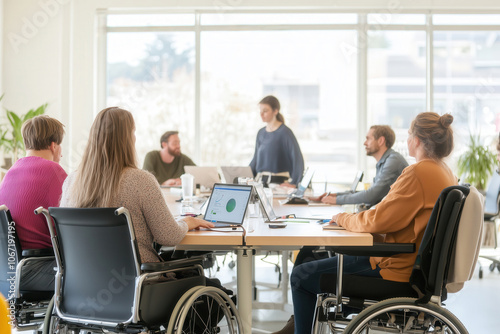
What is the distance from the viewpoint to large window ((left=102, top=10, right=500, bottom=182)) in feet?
24.9

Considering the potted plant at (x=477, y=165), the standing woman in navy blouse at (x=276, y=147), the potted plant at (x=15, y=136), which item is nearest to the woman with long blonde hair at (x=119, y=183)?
the standing woman in navy blouse at (x=276, y=147)

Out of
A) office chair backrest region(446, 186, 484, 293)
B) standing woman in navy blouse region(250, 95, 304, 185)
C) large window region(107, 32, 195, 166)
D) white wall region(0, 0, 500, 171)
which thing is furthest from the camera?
large window region(107, 32, 195, 166)

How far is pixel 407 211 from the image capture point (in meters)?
2.45

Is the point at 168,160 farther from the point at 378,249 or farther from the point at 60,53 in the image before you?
the point at 378,249

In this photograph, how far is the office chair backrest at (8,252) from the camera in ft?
8.50

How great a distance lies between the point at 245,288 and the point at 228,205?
1.32 ft

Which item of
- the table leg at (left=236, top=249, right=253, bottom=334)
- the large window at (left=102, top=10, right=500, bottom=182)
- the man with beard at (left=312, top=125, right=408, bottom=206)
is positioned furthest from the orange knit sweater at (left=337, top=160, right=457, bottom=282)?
the large window at (left=102, top=10, right=500, bottom=182)

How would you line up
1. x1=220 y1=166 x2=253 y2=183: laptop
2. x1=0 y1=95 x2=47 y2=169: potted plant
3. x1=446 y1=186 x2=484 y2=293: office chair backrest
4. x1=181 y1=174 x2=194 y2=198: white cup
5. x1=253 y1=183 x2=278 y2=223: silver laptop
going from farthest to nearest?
1. x1=0 y1=95 x2=47 y2=169: potted plant
2. x1=220 y1=166 x2=253 y2=183: laptop
3. x1=181 y1=174 x2=194 y2=198: white cup
4. x1=253 y1=183 x2=278 y2=223: silver laptop
5. x1=446 y1=186 x2=484 y2=293: office chair backrest

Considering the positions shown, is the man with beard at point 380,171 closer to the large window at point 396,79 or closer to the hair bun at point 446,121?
the hair bun at point 446,121

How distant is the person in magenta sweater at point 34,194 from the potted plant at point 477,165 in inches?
208

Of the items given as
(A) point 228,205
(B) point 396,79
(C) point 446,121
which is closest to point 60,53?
(B) point 396,79

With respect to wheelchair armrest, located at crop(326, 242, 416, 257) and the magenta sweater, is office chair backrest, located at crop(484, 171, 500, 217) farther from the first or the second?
the magenta sweater

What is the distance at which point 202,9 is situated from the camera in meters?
7.55

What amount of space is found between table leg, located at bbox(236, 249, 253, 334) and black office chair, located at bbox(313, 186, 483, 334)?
0.31 m
